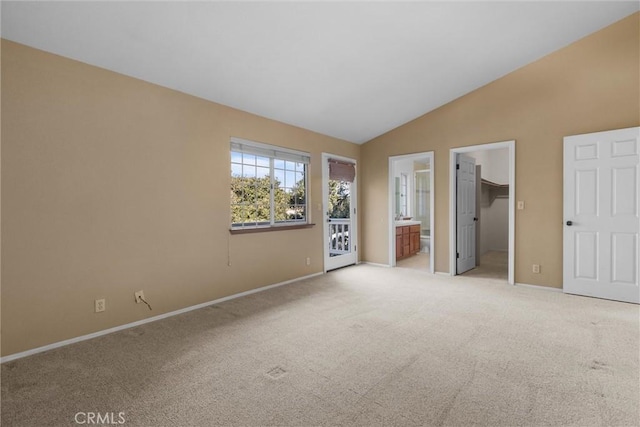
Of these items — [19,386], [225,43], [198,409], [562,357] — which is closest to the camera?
[198,409]

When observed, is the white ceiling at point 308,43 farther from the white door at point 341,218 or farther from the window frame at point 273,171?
the white door at point 341,218

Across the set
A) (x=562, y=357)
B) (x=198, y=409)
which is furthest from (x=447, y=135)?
(x=198, y=409)

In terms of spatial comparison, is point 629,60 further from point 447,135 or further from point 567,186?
point 447,135

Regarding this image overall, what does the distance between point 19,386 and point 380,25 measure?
3971mm

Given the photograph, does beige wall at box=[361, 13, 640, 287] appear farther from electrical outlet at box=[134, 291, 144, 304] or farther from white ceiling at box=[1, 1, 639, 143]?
electrical outlet at box=[134, 291, 144, 304]

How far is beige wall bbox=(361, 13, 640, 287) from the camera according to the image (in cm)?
367

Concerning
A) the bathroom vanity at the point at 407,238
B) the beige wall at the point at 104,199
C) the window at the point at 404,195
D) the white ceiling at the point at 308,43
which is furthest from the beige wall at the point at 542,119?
the beige wall at the point at 104,199

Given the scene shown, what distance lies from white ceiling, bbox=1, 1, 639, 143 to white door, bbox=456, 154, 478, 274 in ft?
4.31

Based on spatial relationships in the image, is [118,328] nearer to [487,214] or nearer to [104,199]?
[104,199]

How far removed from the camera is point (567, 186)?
3928 mm

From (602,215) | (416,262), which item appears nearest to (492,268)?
(416,262)

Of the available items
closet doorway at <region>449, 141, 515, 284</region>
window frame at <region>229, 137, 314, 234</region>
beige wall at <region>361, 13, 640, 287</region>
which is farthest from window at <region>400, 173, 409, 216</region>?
window frame at <region>229, 137, 314, 234</region>

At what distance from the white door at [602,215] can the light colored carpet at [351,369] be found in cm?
38

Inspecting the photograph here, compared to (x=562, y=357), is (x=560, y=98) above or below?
above
